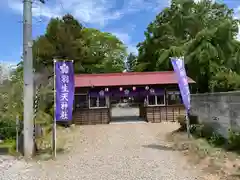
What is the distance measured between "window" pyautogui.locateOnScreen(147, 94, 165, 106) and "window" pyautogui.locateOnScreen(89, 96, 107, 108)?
9.46 feet

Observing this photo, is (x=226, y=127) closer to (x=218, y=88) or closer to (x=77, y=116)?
(x=77, y=116)

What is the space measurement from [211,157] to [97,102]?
1103cm

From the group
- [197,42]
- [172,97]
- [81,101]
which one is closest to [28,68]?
[81,101]

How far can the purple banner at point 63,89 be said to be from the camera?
8.61 meters

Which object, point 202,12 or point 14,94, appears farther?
point 202,12

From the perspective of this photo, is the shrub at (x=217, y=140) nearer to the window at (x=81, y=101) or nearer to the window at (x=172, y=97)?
the window at (x=172, y=97)

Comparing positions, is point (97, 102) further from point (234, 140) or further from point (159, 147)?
point (234, 140)

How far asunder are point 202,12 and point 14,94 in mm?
26007

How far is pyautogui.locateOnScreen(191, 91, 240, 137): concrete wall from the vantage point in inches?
315

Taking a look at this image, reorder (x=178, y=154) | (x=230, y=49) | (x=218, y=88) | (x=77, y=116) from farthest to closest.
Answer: (x=230, y=49) → (x=218, y=88) → (x=77, y=116) → (x=178, y=154)

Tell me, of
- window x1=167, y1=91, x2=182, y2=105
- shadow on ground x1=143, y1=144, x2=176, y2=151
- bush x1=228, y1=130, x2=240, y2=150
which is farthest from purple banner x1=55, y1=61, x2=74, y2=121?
window x1=167, y1=91, x2=182, y2=105

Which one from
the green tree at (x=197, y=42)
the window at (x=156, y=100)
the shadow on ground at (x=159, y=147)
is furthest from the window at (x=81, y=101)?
the green tree at (x=197, y=42)

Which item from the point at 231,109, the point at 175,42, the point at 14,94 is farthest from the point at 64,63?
the point at 175,42

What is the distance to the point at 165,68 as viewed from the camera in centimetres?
2803
